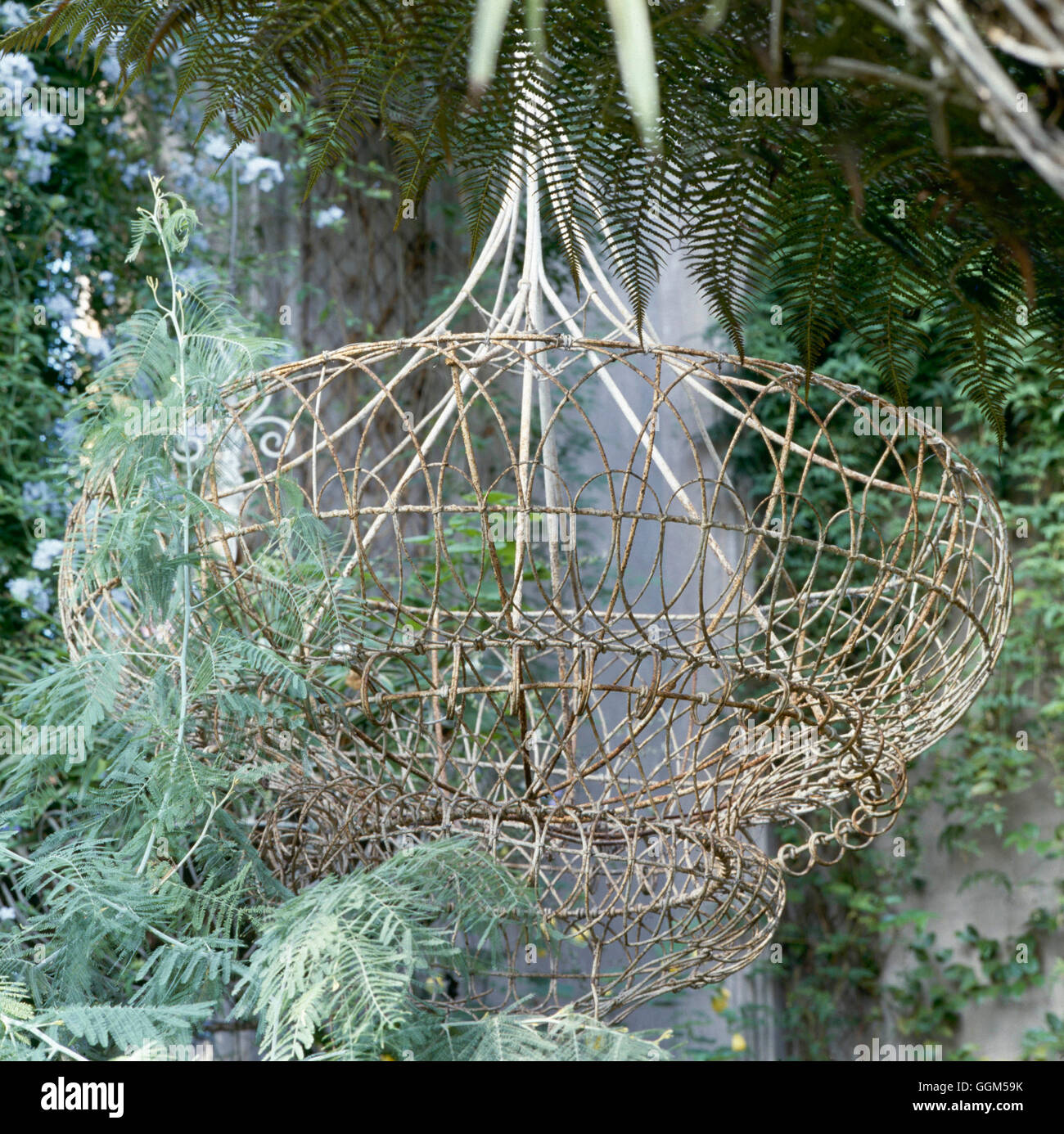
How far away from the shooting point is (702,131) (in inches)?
19.3

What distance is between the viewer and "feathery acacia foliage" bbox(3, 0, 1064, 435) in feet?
1.40

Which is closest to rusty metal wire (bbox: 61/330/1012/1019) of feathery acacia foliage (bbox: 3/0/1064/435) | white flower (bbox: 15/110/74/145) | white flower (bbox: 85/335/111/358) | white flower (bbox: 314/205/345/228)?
feathery acacia foliage (bbox: 3/0/1064/435)

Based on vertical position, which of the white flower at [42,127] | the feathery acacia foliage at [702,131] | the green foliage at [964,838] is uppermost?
the white flower at [42,127]

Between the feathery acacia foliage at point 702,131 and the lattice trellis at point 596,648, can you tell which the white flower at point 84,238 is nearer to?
the lattice trellis at point 596,648

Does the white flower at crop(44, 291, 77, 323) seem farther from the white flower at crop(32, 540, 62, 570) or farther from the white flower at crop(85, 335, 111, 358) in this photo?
the white flower at crop(32, 540, 62, 570)

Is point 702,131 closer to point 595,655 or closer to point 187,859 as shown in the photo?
point 595,655

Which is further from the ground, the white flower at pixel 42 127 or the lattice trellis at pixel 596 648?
the white flower at pixel 42 127

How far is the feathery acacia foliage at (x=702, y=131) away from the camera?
0.43 metres

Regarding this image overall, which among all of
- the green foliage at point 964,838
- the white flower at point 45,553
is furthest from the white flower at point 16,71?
the green foliage at point 964,838

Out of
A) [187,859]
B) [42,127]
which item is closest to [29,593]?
[42,127]

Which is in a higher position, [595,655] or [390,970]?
[595,655]

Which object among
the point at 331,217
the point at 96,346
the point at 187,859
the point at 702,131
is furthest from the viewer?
the point at 331,217
